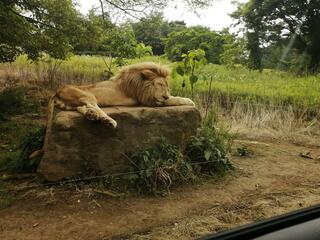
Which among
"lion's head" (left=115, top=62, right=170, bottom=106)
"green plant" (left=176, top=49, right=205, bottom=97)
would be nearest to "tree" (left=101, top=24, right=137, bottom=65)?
"green plant" (left=176, top=49, right=205, bottom=97)

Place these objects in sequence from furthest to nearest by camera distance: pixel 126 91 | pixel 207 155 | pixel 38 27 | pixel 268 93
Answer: pixel 268 93 < pixel 38 27 < pixel 207 155 < pixel 126 91

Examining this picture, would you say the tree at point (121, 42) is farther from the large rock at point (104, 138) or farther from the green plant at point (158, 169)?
the green plant at point (158, 169)

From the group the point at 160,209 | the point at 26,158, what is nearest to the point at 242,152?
the point at 160,209

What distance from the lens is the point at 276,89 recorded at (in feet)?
21.9

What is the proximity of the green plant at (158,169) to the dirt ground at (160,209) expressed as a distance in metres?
0.09

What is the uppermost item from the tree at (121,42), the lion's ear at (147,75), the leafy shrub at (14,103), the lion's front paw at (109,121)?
the tree at (121,42)

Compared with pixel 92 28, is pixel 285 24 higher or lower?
higher

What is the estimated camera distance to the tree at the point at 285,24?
8289 millimetres

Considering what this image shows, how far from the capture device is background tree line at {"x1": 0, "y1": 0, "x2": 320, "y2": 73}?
4.53m

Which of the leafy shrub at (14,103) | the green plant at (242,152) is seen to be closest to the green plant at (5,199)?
the green plant at (242,152)

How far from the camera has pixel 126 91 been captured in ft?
10.1

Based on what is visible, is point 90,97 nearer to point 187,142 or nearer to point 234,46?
point 187,142

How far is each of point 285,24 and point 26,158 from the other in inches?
309

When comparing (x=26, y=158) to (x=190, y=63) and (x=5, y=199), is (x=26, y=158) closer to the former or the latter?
(x=5, y=199)
